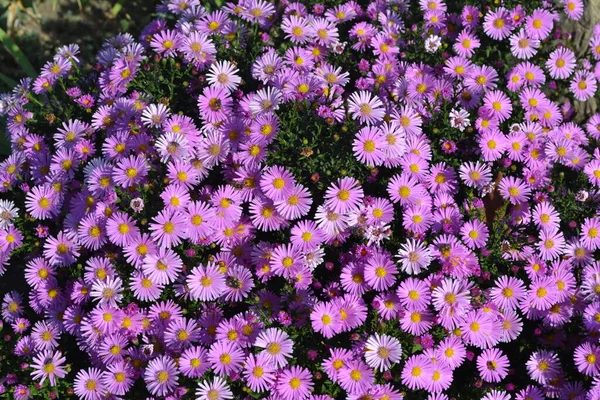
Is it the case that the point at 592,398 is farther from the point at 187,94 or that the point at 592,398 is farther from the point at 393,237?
the point at 187,94

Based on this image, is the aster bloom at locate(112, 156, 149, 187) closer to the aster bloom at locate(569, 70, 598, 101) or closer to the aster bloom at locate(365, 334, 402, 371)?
the aster bloom at locate(365, 334, 402, 371)

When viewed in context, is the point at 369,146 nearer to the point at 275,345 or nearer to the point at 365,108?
the point at 365,108

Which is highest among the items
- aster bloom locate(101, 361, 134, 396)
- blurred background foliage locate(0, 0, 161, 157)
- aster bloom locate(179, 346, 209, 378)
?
blurred background foliage locate(0, 0, 161, 157)

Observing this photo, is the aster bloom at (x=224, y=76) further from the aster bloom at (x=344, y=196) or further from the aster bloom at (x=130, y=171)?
the aster bloom at (x=344, y=196)

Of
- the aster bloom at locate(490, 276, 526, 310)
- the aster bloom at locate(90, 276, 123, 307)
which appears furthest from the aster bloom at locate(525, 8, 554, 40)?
the aster bloom at locate(90, 276, 123, 307)

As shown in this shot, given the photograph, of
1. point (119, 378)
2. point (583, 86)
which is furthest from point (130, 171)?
point (583, 86)

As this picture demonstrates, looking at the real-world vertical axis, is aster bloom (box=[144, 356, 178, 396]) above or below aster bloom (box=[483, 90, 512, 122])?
below

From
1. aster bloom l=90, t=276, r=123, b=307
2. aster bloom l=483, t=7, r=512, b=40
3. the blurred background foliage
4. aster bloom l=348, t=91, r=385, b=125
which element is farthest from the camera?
the blurred background foliage
